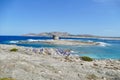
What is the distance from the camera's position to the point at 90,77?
62.7ft

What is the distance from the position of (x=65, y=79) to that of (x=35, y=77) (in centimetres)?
230

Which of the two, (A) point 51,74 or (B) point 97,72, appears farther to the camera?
(B) point 97,72

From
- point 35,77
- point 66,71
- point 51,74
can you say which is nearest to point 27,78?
point 35,77

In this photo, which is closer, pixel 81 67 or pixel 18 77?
pixel 18 77

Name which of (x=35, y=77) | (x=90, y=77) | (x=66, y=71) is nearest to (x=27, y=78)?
(x=35, y=77)

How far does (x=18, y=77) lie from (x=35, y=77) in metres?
1.28

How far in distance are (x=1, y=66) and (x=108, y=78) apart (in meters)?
8.82

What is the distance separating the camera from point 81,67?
70.3ft

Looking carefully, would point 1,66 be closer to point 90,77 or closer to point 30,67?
point 30,67

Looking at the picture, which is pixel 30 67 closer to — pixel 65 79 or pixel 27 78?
pixel 27 78

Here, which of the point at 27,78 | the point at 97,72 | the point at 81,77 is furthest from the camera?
the point at 97,72

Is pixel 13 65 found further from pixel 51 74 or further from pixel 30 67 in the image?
pixel 51 74

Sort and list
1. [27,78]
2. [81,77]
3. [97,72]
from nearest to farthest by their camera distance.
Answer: [27,78] < [81,77] < [97,72]

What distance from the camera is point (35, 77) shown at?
1795cm
